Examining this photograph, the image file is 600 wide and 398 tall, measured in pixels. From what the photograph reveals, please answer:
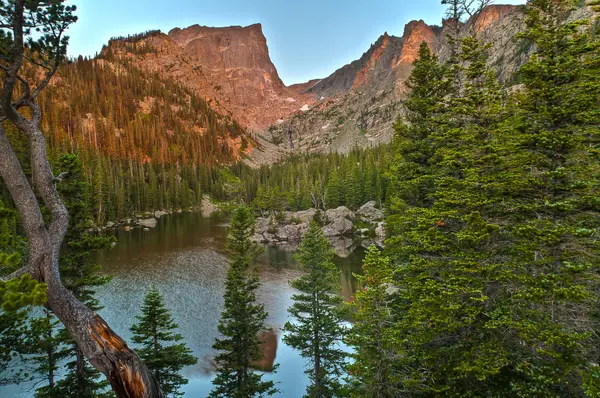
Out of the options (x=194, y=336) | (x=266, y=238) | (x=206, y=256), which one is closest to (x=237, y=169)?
(x=266, y=238)

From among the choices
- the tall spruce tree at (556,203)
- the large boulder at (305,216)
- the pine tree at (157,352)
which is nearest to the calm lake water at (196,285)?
the pine tree at (157,352)

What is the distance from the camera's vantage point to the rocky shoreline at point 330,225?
53969 mm

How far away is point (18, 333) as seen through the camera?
10367 mm

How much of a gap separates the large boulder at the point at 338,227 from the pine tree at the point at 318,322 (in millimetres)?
37939

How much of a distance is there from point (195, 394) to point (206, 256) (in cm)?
2760

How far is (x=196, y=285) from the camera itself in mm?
32438

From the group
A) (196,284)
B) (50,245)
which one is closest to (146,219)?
(196,284)

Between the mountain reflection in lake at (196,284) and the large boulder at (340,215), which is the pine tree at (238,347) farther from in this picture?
the large boulder at (340,215)

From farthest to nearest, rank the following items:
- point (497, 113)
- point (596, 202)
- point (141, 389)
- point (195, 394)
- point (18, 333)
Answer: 1. point (195, 394)
2. point (18, 333)
3. point (497, 113)
4. point (596, 202)
5. point (141, 389)

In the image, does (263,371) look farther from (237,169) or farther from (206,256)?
(237,169)

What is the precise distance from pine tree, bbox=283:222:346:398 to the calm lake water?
265 centimetres

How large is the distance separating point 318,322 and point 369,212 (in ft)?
166

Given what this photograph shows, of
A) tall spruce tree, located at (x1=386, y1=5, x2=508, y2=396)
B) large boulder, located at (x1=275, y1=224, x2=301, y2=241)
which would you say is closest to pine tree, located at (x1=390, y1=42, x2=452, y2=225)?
tall spruce tree, located at (x1=386, y1=5, x2=508, y2=396)

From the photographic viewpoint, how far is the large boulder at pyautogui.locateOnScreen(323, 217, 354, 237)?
54.1m
